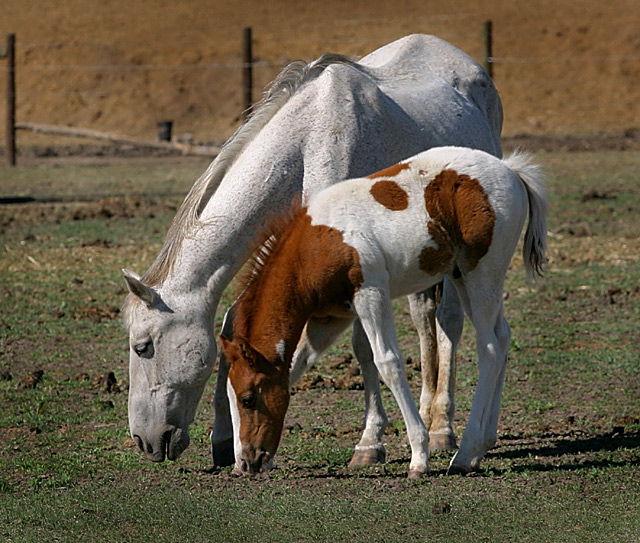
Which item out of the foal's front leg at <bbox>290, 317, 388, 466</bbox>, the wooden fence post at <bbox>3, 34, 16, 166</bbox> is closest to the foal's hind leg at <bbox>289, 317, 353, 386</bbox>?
the foal's front leg at <bbox>290, 317, 388, 466</bbox>

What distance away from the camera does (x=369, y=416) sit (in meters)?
5.37

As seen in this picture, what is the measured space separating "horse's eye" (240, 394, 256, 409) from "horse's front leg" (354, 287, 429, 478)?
22.6 inches

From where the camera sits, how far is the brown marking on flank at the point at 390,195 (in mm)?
4812

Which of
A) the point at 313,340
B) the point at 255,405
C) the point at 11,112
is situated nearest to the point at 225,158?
the point at 313,340

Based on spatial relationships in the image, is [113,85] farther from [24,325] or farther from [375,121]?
[375,121]

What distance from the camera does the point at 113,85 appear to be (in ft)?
104

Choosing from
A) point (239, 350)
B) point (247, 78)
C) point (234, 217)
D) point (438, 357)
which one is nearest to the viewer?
point (239, 350)

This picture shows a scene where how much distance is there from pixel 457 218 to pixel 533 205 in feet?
1.63

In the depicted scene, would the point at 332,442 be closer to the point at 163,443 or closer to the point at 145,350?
the point at 163,443

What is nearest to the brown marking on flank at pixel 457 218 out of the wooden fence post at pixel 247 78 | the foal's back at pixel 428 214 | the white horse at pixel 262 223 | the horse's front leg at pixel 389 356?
the foal's back at pixel 428 214

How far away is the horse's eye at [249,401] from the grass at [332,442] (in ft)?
1.27

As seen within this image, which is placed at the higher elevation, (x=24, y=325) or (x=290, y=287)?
(x=290, y=287)

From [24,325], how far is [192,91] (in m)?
23.4

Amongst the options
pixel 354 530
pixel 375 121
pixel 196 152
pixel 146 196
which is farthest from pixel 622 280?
pixel 196 152
